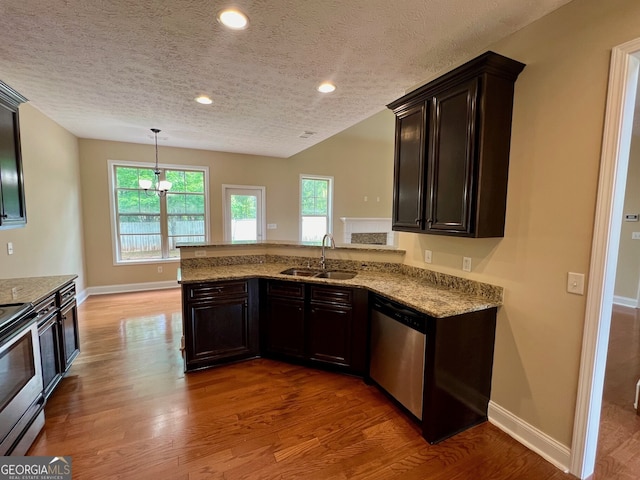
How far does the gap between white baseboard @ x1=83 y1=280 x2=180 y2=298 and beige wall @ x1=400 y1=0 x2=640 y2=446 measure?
226 inches

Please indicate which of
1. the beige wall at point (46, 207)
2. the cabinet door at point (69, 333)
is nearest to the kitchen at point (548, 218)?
the cabinet door at point (69, 333)

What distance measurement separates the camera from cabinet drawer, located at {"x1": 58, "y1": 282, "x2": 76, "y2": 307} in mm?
2543

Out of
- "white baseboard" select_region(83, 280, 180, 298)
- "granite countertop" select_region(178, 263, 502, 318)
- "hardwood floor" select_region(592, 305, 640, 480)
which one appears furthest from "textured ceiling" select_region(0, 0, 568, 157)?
"white baseboard" select_region(83, 280, 180, 298)

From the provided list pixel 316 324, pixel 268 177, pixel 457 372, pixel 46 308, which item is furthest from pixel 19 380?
pixel 268 177

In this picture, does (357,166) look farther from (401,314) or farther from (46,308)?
(46,308)

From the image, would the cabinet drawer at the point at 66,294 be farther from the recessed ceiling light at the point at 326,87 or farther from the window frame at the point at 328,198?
the window frame at the point at 328,198

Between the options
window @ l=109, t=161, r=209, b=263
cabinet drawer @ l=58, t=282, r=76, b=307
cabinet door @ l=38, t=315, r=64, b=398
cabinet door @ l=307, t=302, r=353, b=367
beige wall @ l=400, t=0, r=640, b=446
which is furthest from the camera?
window @ l=109, t=161, r=209, b=263

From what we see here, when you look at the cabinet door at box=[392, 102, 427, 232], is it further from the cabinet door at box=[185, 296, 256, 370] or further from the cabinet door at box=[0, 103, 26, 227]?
the cabinet door at box=[0, 103, 26, 227]

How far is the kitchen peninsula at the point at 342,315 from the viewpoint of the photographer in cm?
199

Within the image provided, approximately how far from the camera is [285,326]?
294cm

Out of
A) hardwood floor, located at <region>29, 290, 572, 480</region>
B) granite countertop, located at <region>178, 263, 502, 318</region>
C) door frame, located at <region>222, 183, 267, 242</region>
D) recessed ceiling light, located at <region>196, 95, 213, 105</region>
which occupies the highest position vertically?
recessed ceiling light, located at <region>196, 95, 213, 105</region>

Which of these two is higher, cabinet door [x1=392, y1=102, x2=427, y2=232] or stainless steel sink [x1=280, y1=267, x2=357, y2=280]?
cabinet door [x1=392, y1=102, x2=427, y2=232]

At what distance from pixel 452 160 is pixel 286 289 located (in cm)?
180

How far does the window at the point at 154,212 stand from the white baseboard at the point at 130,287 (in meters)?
0.47
